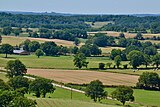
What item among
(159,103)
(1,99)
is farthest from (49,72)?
(1,99)

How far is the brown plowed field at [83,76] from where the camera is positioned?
315 feet

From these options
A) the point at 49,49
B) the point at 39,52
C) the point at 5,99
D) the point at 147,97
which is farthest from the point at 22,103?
the point at 49,49

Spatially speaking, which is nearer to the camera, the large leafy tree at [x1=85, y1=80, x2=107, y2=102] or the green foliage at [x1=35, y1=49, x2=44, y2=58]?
the large leafy tree at [x1=85, y1=80, x2=107, y2=102]

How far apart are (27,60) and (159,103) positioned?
6073 centimetres

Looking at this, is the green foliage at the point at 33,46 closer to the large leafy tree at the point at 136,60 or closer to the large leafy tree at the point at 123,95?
the large leafy tree at the point at 136,60

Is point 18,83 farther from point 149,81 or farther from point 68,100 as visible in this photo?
point 149,81

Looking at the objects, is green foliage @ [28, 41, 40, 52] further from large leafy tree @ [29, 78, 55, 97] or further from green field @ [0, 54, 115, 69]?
large leafy tree @ [29, 78, 55, 97]

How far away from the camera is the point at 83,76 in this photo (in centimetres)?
10269

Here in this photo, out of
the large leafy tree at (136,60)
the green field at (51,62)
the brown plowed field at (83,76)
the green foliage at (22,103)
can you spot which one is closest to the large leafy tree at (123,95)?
the brown plowed field at (83,76)

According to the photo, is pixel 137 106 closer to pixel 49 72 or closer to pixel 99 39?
pixel 49 72

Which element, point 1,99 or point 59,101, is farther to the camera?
point 59,101

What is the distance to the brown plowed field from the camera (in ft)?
315

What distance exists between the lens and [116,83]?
94.1 m

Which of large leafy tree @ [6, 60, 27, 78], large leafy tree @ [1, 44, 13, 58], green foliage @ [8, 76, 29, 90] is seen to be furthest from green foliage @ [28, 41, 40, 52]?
green foliage @ [8, 76, 29, 90]
